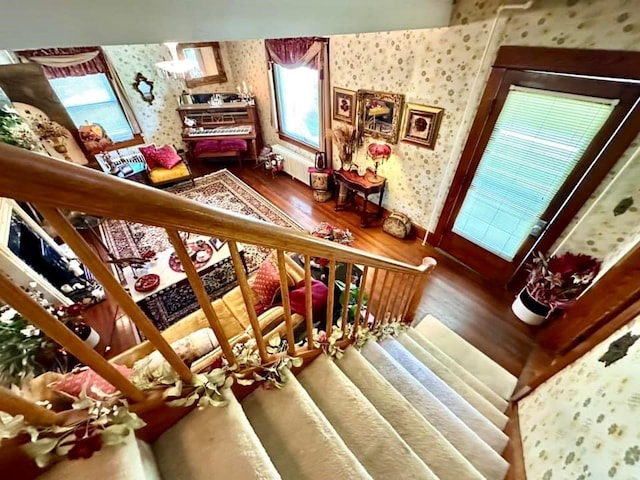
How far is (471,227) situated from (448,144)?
99 centimetres

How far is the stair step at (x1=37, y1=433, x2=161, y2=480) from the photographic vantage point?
62 cm

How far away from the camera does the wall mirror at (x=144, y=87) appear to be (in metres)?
4.87

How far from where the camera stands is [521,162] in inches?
98.3

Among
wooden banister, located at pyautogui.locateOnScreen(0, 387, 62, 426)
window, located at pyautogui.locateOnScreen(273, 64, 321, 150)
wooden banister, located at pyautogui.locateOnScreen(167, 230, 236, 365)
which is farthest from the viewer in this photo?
window, located at pyautogui.locateOnScreen(273, 64, 321, 150)

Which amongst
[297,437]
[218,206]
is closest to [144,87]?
[218,206]

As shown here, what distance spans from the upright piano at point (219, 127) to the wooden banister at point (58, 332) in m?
5.31

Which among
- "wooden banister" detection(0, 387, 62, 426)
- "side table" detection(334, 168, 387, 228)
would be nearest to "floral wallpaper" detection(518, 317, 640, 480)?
"wooden banister" detection(0, 387, 62, 426)

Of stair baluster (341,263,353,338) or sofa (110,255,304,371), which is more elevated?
stair baluster (341,263,353,338)

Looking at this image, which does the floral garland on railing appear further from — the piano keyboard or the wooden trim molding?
the piano keyboard

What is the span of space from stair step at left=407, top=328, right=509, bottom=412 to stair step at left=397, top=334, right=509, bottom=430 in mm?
131

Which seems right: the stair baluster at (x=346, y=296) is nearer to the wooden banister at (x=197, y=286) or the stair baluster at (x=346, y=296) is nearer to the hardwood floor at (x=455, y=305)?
the wooden banister at (x=197, y=286)

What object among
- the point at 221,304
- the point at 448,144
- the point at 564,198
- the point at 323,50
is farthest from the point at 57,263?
the point at 564,198

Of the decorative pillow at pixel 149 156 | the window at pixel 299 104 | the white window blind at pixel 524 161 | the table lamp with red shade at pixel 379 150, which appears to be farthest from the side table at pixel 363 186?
the decorative pillow at pixel 149 156

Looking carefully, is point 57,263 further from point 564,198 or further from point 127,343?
point 564,198
